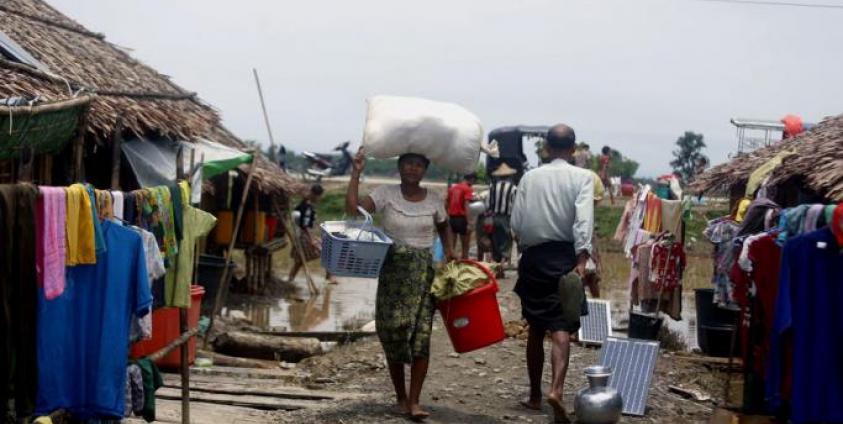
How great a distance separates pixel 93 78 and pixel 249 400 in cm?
461

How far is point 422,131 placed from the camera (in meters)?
7.49

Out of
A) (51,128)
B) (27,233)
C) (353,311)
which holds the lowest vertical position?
(353,311)

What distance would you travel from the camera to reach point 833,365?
698cm

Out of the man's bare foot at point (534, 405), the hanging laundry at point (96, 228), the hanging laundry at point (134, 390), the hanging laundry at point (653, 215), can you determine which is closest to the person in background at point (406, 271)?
the man's bare foot at point (534, 405)

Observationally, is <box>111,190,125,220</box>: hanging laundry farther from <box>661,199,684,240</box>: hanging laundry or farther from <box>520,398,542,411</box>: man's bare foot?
<box>661,199,684,240</box>: hanging laundry

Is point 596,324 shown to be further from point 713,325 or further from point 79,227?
point 79,227

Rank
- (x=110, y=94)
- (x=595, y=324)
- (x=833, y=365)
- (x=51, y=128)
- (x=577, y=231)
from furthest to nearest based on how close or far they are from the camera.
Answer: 1. (x=595, y=324)
2. (x=110, y=94)
3. (x=577, y=231)
4. (x=833, y=365)
5. (x=51, y=128)

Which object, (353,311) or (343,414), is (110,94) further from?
(353,311)

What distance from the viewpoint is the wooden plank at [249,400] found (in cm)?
807

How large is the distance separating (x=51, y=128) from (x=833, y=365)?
4.87 m

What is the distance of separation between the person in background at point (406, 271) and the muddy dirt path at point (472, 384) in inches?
A: 14.4

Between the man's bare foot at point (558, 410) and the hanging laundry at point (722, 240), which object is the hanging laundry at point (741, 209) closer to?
the hanging laundry at point (722, 240)

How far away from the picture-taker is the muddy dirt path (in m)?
7.76

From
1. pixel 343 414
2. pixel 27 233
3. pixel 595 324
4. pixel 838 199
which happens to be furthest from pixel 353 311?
pixel 27 233
